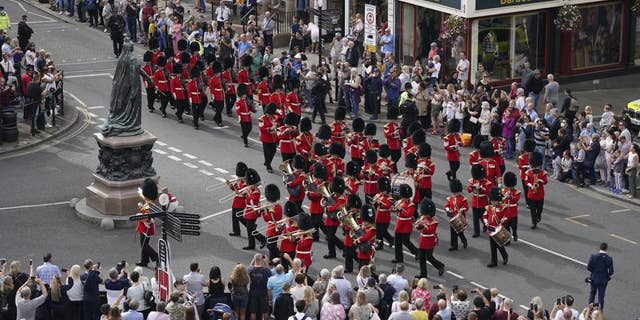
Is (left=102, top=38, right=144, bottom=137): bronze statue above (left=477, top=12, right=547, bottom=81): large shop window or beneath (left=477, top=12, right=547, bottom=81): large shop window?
beneath

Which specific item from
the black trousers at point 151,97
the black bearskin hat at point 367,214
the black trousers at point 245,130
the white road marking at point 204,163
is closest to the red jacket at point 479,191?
the black bearskin hat at point 367,214

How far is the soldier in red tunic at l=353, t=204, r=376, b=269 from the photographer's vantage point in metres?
27.2

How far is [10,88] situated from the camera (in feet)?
127

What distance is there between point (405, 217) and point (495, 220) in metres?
1.84

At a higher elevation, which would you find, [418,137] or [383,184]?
[418,137]

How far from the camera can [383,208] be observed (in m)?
28.7

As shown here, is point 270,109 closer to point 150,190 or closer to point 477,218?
point 150,190

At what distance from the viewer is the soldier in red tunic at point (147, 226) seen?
28.2 metres

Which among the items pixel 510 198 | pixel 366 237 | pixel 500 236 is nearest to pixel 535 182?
pixel 510 198

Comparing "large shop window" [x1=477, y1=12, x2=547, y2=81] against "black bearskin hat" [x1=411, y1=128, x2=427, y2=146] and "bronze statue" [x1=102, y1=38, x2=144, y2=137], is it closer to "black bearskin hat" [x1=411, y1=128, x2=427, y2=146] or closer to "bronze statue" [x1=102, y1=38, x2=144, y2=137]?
"black bearskin hat" [x1=411, y1=128, x2=427, y2=146]

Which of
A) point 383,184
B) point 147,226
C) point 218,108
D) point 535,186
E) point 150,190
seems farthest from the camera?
point 218,108

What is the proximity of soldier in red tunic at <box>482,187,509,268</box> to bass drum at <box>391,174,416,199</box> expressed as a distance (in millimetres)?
1627

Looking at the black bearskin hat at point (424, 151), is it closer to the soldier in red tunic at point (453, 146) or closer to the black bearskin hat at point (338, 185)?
the soldier in red tunic at point (453, 146)

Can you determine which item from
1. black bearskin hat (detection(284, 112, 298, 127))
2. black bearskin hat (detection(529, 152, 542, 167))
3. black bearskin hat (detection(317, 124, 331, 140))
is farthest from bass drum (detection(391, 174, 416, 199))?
black bearskin hat (detection(284, 112, 298, 127))
